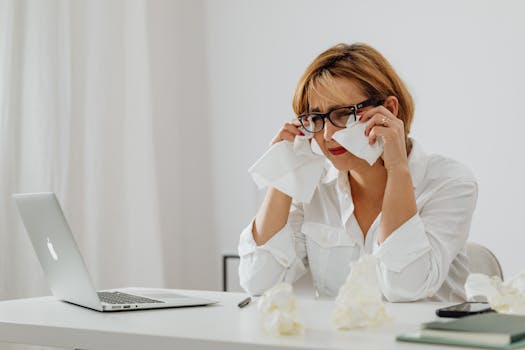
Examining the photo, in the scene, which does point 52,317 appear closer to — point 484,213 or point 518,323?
point 518,323

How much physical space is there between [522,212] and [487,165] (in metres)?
0.23

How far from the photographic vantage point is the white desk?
1.09m

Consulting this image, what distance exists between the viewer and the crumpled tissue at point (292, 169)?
1.97m

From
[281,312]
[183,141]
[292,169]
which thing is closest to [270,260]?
[292,169]

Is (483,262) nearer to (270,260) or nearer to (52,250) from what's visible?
(270,260)

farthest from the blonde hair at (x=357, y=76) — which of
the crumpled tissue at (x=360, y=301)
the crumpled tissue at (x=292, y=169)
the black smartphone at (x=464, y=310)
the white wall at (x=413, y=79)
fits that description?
the white wall at (x=413, y=79)

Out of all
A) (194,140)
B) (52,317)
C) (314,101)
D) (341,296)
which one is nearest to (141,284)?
(194,140)

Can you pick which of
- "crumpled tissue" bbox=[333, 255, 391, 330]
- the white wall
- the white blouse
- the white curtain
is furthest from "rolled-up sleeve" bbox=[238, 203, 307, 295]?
the white wall

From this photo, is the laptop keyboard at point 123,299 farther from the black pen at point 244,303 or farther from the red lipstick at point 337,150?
the red lipstick at point 337,150

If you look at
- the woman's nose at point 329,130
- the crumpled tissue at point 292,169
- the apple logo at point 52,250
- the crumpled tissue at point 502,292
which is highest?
the woman's nose at point 329,130

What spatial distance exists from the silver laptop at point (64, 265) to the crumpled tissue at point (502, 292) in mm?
535

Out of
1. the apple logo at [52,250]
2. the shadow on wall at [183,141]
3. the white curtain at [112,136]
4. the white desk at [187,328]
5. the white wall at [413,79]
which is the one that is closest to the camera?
the white desk at [187,328]

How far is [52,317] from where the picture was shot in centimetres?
143

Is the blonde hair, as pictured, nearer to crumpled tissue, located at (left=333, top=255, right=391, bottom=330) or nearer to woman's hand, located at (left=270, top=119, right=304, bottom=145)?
woman's hand, located at (left=270, top=119, right=304, bottom=145)
